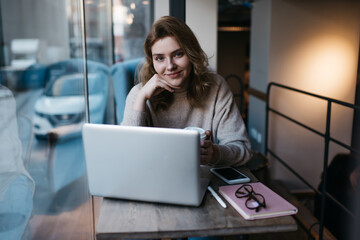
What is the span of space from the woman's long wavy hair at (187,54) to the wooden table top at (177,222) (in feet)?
1.72

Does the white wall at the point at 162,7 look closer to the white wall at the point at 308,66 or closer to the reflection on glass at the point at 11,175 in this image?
the reflection on glass at the point at 11,175

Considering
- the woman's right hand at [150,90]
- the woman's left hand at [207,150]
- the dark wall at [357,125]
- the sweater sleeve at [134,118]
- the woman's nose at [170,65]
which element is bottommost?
the dark wall at [357,125]

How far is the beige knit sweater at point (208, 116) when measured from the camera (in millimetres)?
1293

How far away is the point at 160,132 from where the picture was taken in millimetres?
853

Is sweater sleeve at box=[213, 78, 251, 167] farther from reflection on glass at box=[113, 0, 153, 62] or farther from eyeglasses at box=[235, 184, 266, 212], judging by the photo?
reflection on glass at box=[113, 0, 153, 62]

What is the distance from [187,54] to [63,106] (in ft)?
6.77

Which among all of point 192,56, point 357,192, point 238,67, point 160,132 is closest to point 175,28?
point 192,56

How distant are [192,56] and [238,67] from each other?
3797mm

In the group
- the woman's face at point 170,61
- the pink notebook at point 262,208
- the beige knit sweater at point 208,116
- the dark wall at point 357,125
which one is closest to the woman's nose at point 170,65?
the woman's face at point 170,61

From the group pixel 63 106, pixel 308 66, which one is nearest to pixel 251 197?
pixel 308 66

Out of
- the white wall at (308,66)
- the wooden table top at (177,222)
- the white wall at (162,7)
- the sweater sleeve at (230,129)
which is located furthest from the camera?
the white wall at (308,66)

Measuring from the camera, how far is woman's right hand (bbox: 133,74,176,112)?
4.16 ft

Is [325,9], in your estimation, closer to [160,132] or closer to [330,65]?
[330,65]

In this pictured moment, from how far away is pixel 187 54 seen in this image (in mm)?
1309
